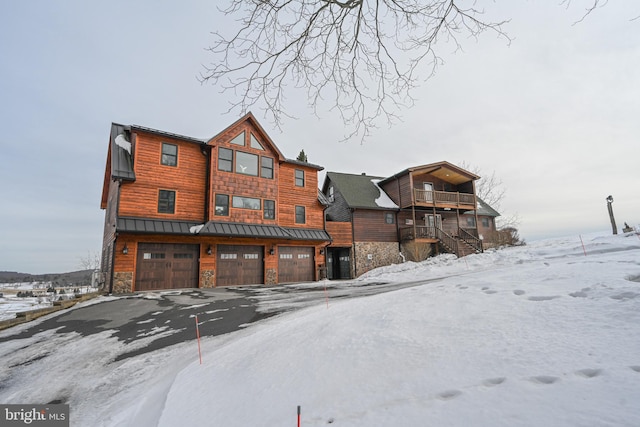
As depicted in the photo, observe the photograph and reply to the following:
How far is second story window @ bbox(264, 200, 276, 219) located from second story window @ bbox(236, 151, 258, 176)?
2.04 meters

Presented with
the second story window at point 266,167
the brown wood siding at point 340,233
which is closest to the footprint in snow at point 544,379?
the second story window at point 266,167

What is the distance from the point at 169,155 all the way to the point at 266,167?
580cm

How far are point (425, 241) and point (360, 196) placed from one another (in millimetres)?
6477

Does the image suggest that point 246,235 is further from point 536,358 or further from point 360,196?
point 536,358

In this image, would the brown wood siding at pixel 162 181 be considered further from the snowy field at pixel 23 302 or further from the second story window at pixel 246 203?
the snowy field at pixel 23 302

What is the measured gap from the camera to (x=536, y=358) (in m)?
2.33

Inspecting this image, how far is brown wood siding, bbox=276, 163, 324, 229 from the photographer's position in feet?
65.7

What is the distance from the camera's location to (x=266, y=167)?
1959 cm

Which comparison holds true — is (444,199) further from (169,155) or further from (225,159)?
(169,155)

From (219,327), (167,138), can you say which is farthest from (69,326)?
(167,138)

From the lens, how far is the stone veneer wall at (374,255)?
75.2 ft

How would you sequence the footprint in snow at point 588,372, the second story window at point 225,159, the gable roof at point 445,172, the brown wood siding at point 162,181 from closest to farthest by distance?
1. the footprint in snow at point 588,372
2. the brown wood siding at point 162,181
3. the second story window at point 225,159
4. the gable roof at point 445,172

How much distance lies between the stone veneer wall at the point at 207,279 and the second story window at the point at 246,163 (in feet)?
21.0

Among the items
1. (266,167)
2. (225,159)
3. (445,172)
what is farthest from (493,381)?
(445,172)
